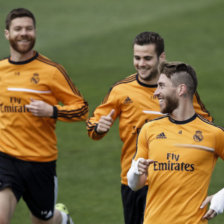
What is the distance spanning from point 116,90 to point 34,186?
150 centimetres

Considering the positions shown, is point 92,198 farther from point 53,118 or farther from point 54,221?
point 53,118

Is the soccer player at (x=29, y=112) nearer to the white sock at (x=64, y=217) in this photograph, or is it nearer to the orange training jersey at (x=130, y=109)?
the orange training jersey at (x=130, y=109)

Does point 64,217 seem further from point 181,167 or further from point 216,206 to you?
point 216,206

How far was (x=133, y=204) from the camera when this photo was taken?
7.91m

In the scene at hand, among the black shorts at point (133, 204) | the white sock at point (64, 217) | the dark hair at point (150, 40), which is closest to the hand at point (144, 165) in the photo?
the black shorts at point (133, 204)

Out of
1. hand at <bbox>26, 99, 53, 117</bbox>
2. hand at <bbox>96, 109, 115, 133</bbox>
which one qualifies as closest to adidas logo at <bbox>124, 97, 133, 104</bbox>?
hand at <bbox>96, 109, 115, 133</bbox>

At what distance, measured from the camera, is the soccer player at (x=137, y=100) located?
762 cm

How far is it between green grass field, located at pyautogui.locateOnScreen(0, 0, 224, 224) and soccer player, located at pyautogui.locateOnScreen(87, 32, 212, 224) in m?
3.01

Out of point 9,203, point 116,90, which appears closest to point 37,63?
point 116,90

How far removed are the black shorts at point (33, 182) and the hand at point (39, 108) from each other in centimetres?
63

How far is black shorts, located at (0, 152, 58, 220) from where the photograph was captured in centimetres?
798

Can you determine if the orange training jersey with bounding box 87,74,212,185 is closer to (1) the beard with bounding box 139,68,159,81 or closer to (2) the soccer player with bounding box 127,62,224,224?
(1) the beard with bounding box 139,68,159,81

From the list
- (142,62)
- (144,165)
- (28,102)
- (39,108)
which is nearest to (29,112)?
(28,102)

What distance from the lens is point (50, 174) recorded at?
841 centimetres
